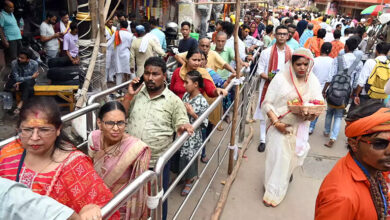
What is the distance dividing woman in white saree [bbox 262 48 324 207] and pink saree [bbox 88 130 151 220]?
5.53ft

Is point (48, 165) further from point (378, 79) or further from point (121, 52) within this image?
point (121, 52)

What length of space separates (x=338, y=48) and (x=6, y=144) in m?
7.07

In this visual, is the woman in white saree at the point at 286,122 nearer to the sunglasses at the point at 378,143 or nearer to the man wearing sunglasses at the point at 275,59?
the man wearing sunglasses at the point at 275,59

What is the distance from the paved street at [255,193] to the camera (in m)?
3.10

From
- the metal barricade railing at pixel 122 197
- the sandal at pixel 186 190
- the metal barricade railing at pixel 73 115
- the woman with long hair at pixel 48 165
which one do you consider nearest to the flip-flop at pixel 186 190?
the sandal at pixel 186 190

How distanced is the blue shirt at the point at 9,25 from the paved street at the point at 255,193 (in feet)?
16.8

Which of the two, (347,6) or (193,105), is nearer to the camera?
(193,105)

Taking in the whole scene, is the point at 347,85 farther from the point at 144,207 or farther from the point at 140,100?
the point at 144,207

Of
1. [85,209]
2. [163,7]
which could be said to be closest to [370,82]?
[85,209]

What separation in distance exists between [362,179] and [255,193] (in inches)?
81.4

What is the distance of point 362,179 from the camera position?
4.88ft

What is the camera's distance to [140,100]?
253 centimetres

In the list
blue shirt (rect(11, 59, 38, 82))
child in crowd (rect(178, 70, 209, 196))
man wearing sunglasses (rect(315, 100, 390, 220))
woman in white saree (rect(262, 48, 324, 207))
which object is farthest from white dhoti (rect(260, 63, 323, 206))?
blue shirt (rect(11, 59, 38, 82))

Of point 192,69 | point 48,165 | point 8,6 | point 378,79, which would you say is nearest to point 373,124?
point 48,165
